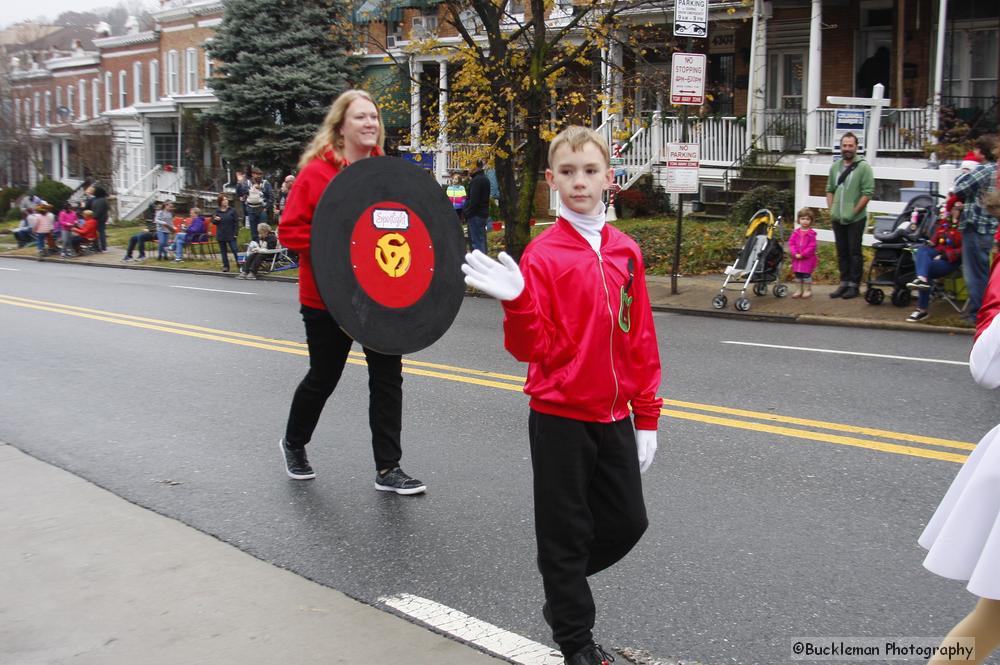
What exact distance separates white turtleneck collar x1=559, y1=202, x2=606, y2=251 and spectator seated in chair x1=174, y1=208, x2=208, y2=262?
23.8 metres

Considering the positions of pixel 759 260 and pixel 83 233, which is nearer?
pixel 759 260

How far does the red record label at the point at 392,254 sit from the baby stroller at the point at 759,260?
8927 mm

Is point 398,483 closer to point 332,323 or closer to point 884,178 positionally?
point 332,323

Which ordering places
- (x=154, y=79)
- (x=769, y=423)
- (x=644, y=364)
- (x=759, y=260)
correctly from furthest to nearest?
(x=154, y=79) < (x=759, y=260) < (x=769, y=423) < (x=644, y=364)

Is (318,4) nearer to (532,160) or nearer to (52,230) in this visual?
(52,230)

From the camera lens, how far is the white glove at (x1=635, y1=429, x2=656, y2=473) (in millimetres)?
3596

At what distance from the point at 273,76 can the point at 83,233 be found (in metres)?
7.70

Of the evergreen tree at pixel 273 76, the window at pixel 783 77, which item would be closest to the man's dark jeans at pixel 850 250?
the window at pixel 783 77

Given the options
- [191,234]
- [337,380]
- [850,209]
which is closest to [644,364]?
[337,380]

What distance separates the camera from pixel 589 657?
3402mm

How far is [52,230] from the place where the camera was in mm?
30109

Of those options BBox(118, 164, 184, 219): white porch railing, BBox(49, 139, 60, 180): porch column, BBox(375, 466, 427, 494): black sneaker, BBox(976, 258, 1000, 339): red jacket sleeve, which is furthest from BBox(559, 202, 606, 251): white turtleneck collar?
BBox(49, 139, 60, 180): porch column

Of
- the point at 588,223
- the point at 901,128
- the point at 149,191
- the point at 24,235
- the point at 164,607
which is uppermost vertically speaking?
the point at 901,128

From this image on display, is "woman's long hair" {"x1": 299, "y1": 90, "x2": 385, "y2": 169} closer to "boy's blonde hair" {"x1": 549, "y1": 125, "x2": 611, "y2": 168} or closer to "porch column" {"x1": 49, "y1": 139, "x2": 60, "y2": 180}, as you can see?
"boy's blonde hair" {"x1": 549, "y1": 125, "x2": 611, "y2": 168}
